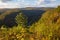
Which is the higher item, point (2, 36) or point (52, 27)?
point (52, 27)

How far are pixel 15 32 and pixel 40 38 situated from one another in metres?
2.44

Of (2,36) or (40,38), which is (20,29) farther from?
(40,38)

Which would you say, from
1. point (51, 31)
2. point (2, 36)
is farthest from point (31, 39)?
point (2, 36)

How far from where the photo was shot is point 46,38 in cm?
1116

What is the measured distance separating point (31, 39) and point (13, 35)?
173 cm

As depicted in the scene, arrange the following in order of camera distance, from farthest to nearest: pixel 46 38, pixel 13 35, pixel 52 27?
pixel 13 35
pixel 52 27
pixel 46 38

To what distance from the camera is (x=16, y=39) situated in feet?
41.7

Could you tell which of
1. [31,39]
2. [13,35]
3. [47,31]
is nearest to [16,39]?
[13,35]

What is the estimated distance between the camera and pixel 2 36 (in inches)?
539

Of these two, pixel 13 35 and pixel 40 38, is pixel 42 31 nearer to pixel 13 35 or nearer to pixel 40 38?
pixel 40 38

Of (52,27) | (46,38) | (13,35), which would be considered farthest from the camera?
(13,35)

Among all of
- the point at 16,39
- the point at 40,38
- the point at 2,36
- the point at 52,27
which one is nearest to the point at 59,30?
the point at 52,27

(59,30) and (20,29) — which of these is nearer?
(59,30)

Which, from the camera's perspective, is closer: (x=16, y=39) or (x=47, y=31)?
(x=47, y=31)
